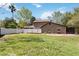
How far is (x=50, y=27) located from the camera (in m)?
2.47

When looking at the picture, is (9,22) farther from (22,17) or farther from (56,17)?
(56,17)

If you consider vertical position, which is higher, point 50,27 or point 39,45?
point 50,27

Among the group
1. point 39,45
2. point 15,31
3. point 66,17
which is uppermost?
point 66,17

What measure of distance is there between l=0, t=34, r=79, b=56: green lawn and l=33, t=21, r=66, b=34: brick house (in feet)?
0.18

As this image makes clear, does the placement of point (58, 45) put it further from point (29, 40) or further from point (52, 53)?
point (29, 40)

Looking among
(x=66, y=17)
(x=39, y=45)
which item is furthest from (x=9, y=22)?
(x=66, y=17)

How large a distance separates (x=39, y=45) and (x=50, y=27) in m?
0.19

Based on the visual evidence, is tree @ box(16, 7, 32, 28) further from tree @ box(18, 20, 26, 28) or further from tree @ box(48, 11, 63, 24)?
tree @ box(48, 11, 63, 24)

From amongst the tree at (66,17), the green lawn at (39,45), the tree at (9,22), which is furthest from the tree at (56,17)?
the tree at (9,22)

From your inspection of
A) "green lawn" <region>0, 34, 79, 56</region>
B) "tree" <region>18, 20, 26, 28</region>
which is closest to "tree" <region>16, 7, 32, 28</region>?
"tree" <region>18, 20, 26, 28</region>

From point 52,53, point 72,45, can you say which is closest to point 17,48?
point 52,53

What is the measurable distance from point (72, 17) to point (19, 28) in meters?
0.48

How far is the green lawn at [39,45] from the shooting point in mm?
2447

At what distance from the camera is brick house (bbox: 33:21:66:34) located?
247 cm
